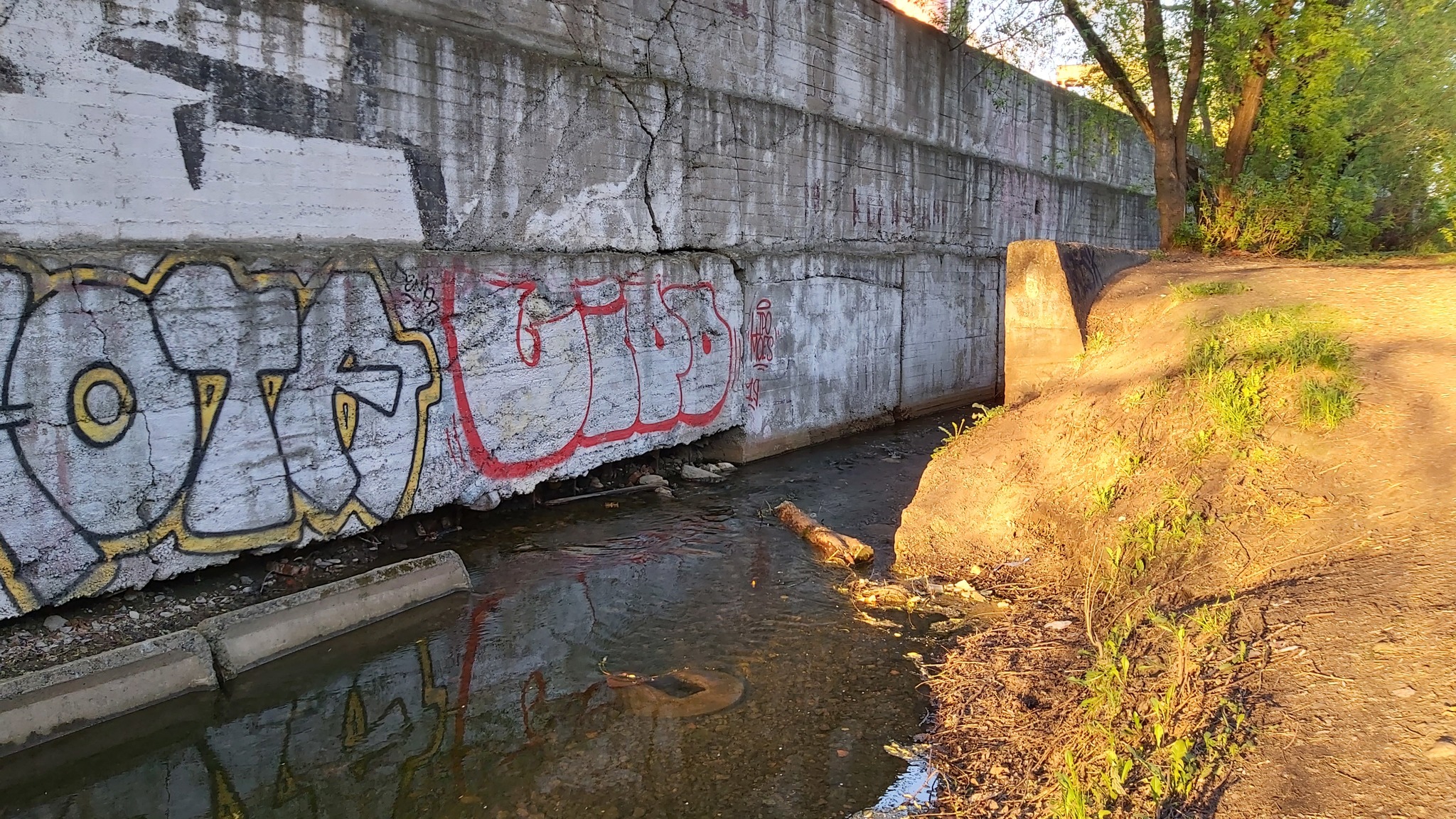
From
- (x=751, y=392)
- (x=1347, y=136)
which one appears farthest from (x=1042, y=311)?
(x=1347, y=136)

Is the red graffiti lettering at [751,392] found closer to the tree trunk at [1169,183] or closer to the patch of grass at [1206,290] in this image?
the patch of grass at [1206,290]

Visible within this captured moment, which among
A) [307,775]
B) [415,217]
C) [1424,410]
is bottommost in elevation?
[307,775]

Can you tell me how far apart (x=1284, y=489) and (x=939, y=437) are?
20.3 ft

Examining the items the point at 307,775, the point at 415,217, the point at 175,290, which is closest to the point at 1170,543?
the point at 307,775

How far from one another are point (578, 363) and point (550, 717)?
3701 millimetres

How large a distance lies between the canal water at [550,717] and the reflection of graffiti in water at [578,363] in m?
1.16

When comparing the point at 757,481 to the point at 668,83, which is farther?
the point at 757,481

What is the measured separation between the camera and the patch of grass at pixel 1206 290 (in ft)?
22.9

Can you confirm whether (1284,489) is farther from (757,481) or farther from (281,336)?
(281,336)

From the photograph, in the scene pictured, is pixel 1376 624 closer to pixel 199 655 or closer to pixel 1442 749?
pixel 1442 749

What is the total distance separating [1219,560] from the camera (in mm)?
4344

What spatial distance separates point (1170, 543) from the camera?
4617mm

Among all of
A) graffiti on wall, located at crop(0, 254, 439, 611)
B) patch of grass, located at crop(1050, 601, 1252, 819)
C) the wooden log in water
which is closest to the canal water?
the wooden log in water

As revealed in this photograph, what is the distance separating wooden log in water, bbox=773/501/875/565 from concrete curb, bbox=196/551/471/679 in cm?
259
